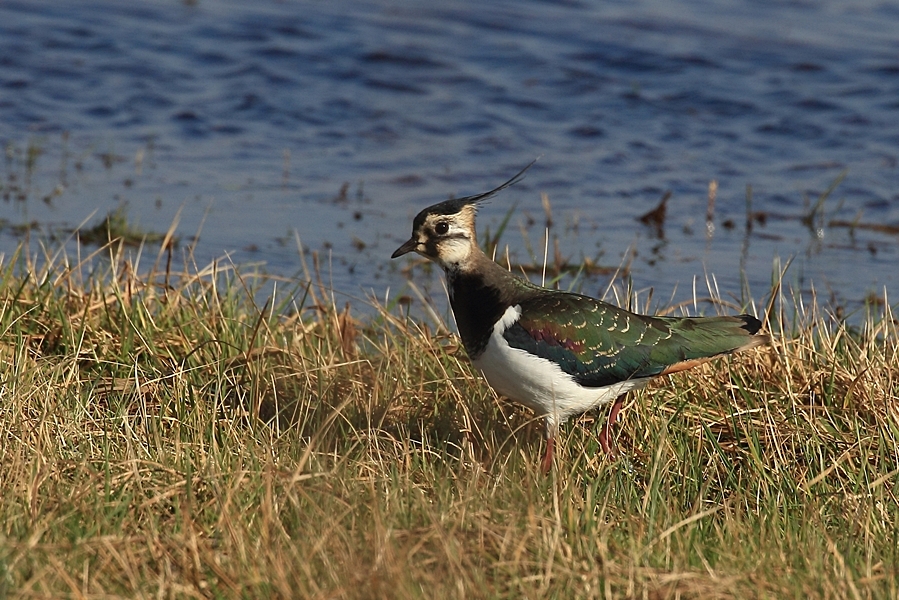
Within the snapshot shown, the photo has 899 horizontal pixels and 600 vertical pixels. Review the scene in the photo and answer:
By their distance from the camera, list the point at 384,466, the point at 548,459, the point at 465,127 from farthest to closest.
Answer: the point at 465,127
the point at 548,459
the point at 384,466

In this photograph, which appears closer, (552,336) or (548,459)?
(548,459)

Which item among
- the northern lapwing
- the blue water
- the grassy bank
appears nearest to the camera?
the grassy bank

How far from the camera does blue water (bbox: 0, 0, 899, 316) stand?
28.2 feet

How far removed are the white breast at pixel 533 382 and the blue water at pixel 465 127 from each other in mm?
2741

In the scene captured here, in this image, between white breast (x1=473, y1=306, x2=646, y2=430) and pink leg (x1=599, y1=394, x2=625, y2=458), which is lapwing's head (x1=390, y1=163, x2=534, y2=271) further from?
pink leg (x1=599, y1=394, x2=625, y2=458)

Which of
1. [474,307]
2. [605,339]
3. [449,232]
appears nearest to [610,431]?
[605,339]

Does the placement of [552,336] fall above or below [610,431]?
above

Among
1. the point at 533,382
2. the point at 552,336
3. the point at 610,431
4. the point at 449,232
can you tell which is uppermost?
the point at 449,232

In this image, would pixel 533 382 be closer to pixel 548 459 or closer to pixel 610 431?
pixel 548 459

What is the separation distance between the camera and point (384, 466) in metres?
4.35

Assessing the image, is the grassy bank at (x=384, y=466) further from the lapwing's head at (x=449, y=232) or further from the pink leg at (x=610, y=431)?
the lapwing's head at (x=449, y=232)

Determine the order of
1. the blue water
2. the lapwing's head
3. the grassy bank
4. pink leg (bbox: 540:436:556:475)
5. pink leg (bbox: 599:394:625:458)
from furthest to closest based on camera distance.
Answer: the blue water → the lapwing's head → pink leg (bbox: 599:394:625:458) → pink leg (bbox: 540:436:556:475) → the grassy bank

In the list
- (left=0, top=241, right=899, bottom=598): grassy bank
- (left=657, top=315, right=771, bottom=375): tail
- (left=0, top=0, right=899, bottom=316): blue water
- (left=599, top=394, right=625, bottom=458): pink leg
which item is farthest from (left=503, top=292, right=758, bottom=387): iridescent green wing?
(left=0, top=0, right=899, bottom=316): blue water

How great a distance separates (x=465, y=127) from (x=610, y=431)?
6.56 m
